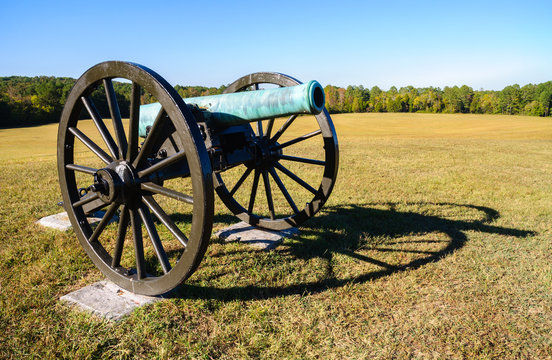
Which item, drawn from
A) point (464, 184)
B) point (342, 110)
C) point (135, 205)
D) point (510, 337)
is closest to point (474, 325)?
point (510, 337)

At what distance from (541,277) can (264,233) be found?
10.00 feet

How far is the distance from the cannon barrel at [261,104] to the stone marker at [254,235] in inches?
65.0

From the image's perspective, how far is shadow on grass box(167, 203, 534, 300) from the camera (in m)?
3.26

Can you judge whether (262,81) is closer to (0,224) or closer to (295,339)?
(295,339)

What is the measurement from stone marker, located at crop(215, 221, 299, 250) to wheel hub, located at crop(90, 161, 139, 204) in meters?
1.74

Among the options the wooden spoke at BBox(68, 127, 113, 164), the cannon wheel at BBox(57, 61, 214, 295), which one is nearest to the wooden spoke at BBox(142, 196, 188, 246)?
the cannon wheel at BBox(57, 61, 214, 295)

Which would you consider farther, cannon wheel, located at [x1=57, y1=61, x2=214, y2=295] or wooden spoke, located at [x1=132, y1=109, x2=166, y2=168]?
wooden spoke, located at [x1=132, y1=109, x2=166, y2=168]

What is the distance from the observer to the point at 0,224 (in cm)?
493

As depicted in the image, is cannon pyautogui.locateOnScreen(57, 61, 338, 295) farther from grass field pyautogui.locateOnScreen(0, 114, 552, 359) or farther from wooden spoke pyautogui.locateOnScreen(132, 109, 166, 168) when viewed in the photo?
grass field pyautogui.locateOnScreen(0, 114, 552, 359)

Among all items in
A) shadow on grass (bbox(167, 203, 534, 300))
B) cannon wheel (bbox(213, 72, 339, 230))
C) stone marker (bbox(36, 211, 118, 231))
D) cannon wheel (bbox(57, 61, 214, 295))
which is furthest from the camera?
stone marker (bbox(36, 211, 118, 231))

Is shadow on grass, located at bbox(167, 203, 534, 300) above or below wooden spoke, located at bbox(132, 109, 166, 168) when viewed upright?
below

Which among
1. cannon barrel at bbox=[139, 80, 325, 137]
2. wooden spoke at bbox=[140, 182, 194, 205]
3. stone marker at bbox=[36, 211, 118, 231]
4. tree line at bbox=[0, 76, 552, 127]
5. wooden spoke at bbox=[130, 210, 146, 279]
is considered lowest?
stone marker at bbox=[36, 211, 118, 231]

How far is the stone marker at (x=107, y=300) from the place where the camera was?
2772 mm

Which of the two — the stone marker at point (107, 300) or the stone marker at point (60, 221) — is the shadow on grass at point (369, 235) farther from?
the stone marker at point (60, 221)
